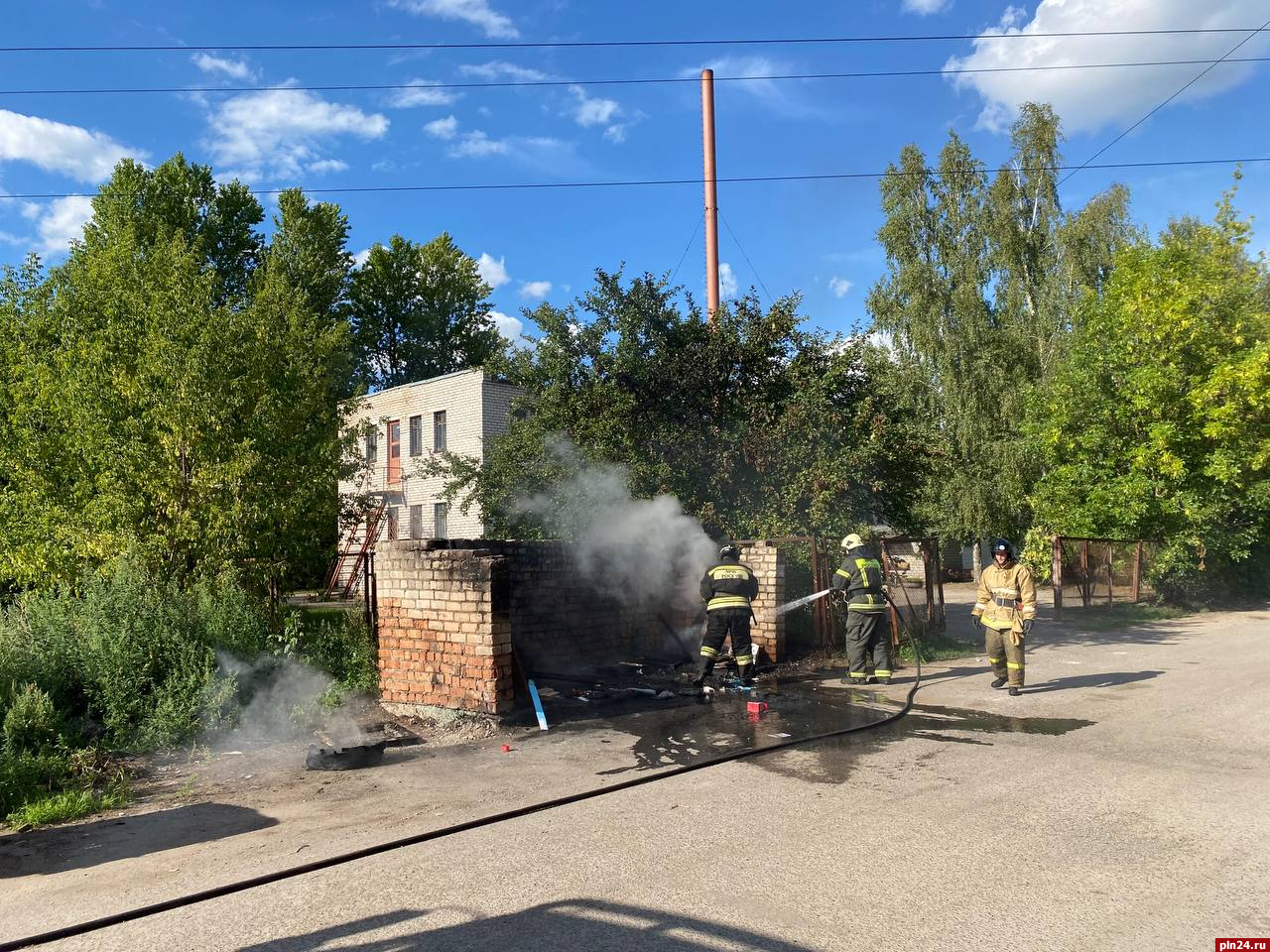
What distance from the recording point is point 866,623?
9562mm

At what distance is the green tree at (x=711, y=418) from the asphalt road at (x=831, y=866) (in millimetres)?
5835

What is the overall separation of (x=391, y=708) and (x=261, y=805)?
2.71 m

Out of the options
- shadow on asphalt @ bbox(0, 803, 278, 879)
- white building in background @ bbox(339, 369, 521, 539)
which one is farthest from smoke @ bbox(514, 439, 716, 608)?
white building in background @ bbox(339, 369, 521, 539)

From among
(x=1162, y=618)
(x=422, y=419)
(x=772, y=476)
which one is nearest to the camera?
(x=772, y=476)

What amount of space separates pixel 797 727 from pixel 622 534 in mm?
4817

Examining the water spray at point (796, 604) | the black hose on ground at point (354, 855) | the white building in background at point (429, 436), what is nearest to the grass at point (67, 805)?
the black hose on ground at point (354, 855)

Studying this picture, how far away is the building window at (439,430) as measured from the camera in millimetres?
28938

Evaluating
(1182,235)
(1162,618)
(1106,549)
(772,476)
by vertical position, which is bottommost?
(1162,618)

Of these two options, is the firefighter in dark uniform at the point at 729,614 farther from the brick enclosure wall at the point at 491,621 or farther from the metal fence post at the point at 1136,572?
the metal fence post at the point at 1136,572

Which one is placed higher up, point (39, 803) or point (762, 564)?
point (762, 564)

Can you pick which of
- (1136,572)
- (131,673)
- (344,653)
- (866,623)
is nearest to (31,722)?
(131,673)

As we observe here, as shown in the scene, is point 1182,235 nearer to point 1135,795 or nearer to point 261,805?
point 1135,795

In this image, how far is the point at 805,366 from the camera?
13352mm

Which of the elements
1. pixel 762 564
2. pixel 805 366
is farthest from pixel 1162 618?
pixel 762 564
